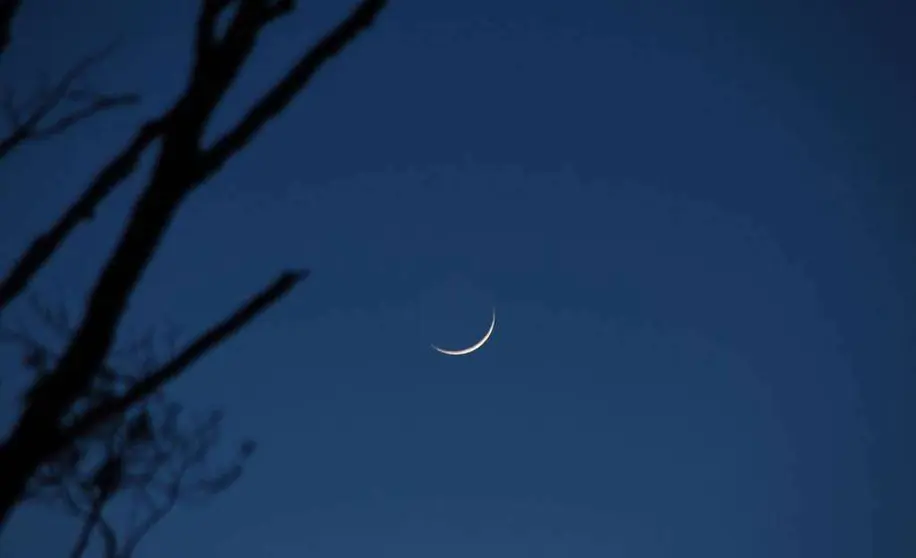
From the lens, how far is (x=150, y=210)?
122 centimetres

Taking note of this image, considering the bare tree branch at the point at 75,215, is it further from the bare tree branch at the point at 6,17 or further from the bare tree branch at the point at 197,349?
the bare tree branch at the point at 6,17

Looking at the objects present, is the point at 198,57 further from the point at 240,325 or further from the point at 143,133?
the point at 240,325

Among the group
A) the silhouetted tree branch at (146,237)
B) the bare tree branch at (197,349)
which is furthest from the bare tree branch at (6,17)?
the bare tree branch at (197,349)

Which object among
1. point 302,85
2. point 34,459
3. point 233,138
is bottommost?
point 34,459

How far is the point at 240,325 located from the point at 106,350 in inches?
9.9

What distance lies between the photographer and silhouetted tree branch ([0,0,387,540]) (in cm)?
113

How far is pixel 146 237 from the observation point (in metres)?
1.21

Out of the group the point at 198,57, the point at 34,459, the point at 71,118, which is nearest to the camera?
the point at 34,459

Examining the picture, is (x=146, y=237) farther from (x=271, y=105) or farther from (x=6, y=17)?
(x=6, y=17)

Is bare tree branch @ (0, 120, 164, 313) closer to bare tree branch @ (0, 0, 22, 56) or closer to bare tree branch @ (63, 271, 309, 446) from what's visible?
bare tree branch @ (63, 271, 309, 446)

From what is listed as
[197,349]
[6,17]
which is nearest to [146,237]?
[197,349]

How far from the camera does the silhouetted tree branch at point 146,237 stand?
44.6 inches

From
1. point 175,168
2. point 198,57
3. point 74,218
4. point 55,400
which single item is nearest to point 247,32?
A: point 198,57

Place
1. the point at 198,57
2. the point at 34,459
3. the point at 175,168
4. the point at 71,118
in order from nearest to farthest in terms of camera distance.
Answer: the point at 34,459 → the point at 175,168 → the point at 198,57 → the point at 71,118
